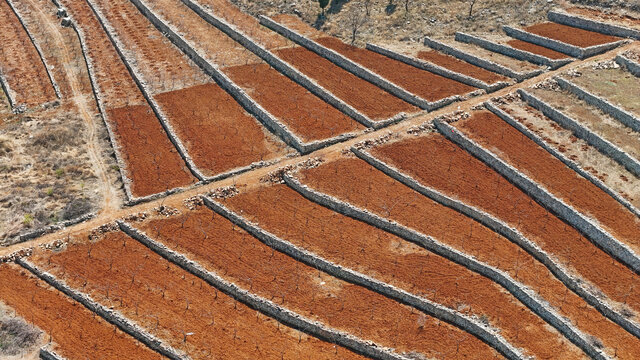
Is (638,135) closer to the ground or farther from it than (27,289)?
farther from it

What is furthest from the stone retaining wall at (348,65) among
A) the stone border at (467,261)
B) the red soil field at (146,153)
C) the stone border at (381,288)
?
the stone border at (381,288)

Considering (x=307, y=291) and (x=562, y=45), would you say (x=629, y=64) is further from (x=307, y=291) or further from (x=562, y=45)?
(x=307, y=291)

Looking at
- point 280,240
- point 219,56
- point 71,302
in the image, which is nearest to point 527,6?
point 219,56

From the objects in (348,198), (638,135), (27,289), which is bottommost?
(27,289)

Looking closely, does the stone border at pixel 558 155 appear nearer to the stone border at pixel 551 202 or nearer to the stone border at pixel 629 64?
the stone border at pixel 551 202

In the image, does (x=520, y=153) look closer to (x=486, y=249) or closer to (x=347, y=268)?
(x=486, y=249)

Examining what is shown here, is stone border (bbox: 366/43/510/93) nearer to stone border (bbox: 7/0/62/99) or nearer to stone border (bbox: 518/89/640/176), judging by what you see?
stone border (bbox: 518/89/640/176)
